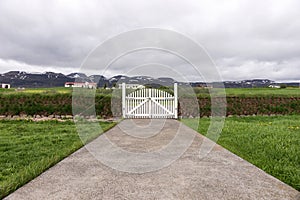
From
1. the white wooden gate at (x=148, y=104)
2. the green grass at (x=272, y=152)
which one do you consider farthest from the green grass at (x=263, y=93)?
the green grass at (x=272, y=152)

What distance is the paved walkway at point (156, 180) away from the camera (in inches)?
118

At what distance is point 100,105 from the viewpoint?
1519 cm

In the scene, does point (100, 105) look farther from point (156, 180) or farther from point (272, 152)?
point (156, 180)

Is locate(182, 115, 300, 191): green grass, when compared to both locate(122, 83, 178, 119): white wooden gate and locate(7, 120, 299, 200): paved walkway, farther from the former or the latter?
locate(122, 83, 178, 119): white wooden gate

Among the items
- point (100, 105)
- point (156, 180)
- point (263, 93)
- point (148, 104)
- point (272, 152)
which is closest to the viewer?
point (156, 180)

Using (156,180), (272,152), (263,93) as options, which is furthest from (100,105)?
(156,180)

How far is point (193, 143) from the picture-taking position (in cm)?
623

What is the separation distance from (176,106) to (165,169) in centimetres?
921

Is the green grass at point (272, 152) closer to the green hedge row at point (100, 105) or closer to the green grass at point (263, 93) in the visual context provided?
the green hedge row at point (100, 105)

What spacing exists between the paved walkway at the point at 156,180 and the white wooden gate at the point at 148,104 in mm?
8051

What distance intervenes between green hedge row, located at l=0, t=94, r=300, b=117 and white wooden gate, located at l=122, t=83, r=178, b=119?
1016 mm

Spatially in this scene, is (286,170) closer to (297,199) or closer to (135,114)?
(297,199)

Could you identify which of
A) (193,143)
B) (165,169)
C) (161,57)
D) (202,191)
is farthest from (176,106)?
(202,191)

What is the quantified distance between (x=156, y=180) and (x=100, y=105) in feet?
39.4
